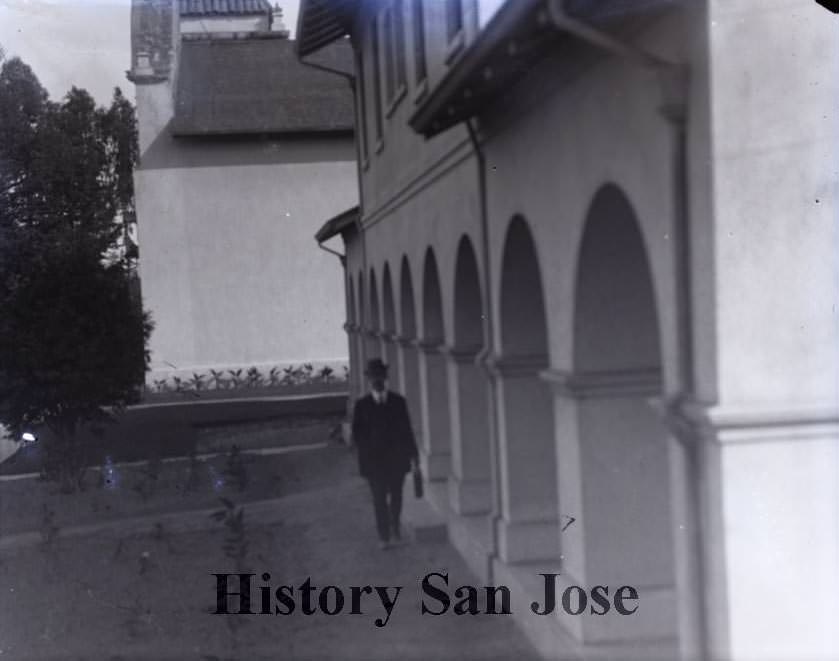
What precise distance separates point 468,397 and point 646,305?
4.05 metres

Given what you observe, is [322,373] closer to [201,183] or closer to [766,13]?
[201,183]

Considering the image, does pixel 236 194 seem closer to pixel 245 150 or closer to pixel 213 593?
Answer: pixel 245 150

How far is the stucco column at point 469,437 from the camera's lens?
34.2 feet

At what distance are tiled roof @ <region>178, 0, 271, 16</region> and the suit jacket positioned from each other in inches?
1138

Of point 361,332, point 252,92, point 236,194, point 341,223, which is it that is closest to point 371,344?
point 361,332

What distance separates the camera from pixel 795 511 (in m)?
4.32

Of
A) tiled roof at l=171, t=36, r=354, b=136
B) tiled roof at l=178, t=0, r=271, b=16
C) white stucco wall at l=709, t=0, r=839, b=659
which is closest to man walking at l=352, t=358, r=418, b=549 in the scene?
white stucco wall at l=709, t=0, r=839, b=659

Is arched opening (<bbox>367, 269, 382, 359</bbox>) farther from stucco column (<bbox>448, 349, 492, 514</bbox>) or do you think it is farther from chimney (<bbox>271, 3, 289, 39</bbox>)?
chimney (<bbox>271, 3, 289, 39</bbox>)

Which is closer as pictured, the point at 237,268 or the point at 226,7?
the point at 237,268

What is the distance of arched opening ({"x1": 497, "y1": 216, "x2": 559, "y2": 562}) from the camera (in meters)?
8.42

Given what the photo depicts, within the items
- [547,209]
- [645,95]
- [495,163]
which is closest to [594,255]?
[547,209]

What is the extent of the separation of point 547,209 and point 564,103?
735mm

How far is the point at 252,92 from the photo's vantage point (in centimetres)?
2892

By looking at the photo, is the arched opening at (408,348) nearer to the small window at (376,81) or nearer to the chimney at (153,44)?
the small window at (376,81)
